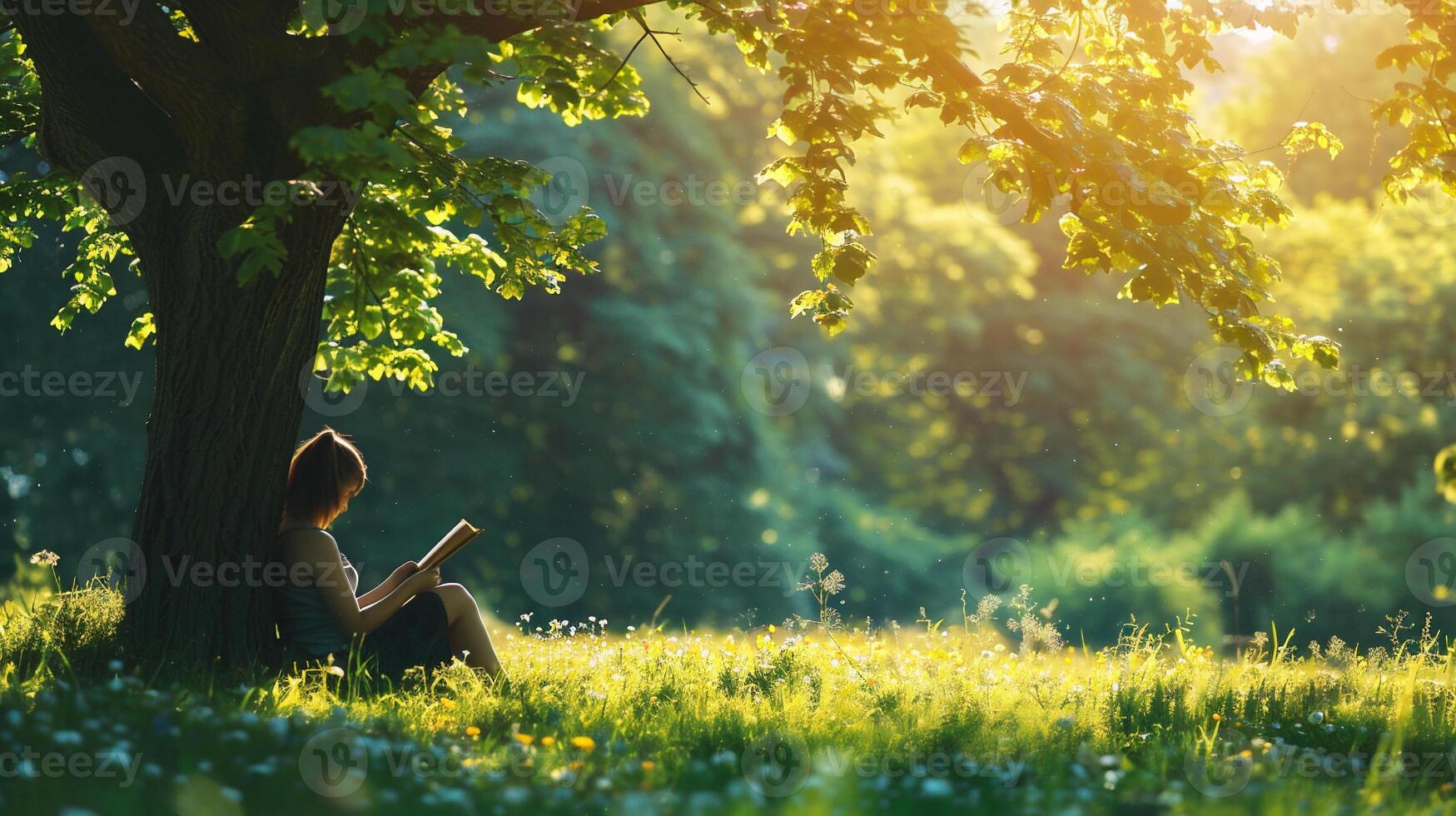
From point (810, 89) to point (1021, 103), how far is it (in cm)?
118

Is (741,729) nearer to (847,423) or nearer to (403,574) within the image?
(403,574)

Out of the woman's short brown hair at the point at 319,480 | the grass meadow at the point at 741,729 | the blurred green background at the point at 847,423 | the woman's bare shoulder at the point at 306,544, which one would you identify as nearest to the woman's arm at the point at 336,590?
the woman's bare shoulder at the point at 306,544

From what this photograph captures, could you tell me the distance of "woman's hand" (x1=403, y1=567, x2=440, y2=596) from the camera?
22.8 ft

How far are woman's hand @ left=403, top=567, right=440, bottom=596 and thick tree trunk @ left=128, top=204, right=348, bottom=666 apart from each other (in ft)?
2.47

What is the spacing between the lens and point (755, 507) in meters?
23.9

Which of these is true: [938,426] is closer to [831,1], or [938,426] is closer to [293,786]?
[831,1]

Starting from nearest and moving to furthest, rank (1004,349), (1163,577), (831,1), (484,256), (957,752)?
1. (957,752)
2. (831,1)
3. (484,256)
4. (1163,577)
5. (1004,349)

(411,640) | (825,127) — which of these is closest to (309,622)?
(411,640)

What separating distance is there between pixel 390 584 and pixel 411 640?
1.97 feet

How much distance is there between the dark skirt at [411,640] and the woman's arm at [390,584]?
0.84ft

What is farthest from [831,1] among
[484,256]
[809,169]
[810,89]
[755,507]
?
[755,507]

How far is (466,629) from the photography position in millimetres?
7086

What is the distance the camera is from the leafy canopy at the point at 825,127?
20.4 ft

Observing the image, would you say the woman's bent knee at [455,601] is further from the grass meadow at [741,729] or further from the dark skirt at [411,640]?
the grass meadow at [741,729]
